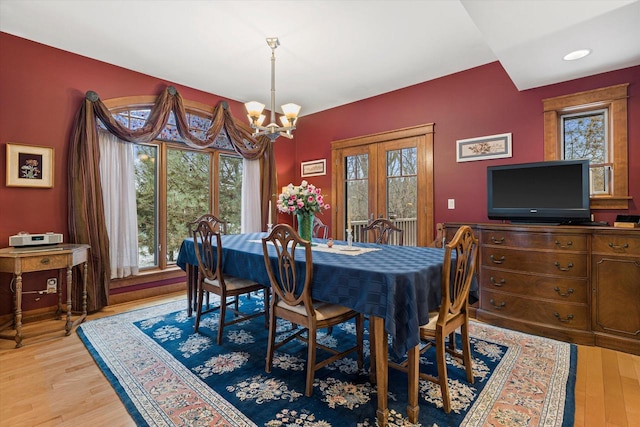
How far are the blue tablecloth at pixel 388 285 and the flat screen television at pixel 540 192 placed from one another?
4.38 feet

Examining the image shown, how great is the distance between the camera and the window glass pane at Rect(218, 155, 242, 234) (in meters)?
4.79

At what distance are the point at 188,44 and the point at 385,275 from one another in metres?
3.09

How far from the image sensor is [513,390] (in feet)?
6.44

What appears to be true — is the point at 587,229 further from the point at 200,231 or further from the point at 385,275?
the point at 200,231

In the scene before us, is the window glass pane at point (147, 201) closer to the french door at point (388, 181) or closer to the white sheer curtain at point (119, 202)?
the white sheer curtain at point (119, 202)

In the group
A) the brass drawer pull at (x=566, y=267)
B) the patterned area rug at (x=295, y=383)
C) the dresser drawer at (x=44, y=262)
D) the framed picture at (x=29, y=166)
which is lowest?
the patterned area rug at (x=295, y=383)

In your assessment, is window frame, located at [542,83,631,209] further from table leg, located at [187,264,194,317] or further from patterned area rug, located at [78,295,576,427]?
table leg, located at [187,264,194,317]

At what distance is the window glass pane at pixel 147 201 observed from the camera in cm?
400

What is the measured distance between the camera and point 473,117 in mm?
3684

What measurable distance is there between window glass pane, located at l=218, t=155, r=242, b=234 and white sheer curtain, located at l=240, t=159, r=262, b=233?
79mm

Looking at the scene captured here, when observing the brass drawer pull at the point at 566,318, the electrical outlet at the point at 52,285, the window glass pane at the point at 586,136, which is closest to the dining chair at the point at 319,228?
the brass drawer pull at the point at 566,318

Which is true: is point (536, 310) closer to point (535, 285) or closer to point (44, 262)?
point (535, 285)

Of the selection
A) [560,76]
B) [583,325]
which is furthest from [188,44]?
[583,325]

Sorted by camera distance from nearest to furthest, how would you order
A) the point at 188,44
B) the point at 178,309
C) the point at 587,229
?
the point at 587,229 < the point at 188,44 < the point at 178,309
